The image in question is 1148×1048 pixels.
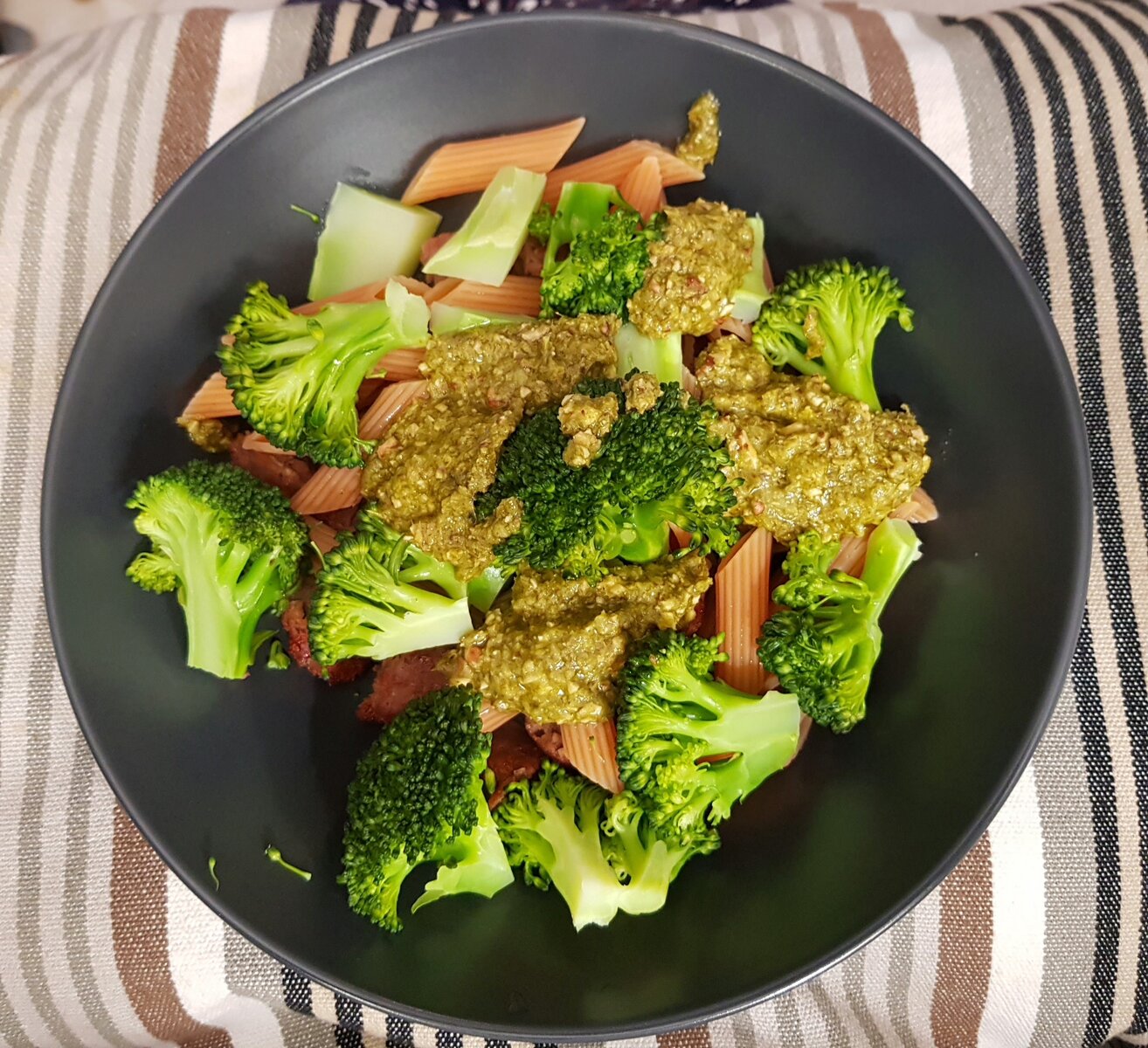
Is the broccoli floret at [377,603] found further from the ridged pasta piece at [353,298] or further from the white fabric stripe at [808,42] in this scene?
the white fabric stripe at [808,42]

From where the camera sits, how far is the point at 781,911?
153 cm

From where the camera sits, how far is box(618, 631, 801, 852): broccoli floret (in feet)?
4.86

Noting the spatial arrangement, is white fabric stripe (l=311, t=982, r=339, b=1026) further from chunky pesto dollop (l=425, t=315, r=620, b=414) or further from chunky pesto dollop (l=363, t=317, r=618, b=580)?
chunky pesto dollop (l=425, t=315, r=620, b=414)

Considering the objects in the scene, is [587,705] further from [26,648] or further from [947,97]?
[947,97]

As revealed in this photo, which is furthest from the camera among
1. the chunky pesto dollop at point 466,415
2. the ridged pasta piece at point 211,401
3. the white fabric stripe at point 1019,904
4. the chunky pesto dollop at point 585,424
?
the white fabric stripe at point 1019,904

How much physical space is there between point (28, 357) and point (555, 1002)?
186 cm

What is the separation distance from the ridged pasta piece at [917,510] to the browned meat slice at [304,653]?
110 centimetres

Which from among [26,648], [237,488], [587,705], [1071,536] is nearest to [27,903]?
[26,648]

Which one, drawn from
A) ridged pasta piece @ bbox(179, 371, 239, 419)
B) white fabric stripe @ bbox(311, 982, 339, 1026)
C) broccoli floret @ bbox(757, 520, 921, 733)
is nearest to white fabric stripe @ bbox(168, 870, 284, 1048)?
white fabric stripe @ bbox(311, 982, 339, 1026)

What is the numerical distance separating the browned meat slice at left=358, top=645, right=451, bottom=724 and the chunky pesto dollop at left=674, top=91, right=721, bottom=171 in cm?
108

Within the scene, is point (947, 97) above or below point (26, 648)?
above

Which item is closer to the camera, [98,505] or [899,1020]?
[98,505]

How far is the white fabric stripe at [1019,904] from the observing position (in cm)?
186

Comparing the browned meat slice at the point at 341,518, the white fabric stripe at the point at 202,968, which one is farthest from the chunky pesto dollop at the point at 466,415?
the white fabric stripe at the point at 202,968
